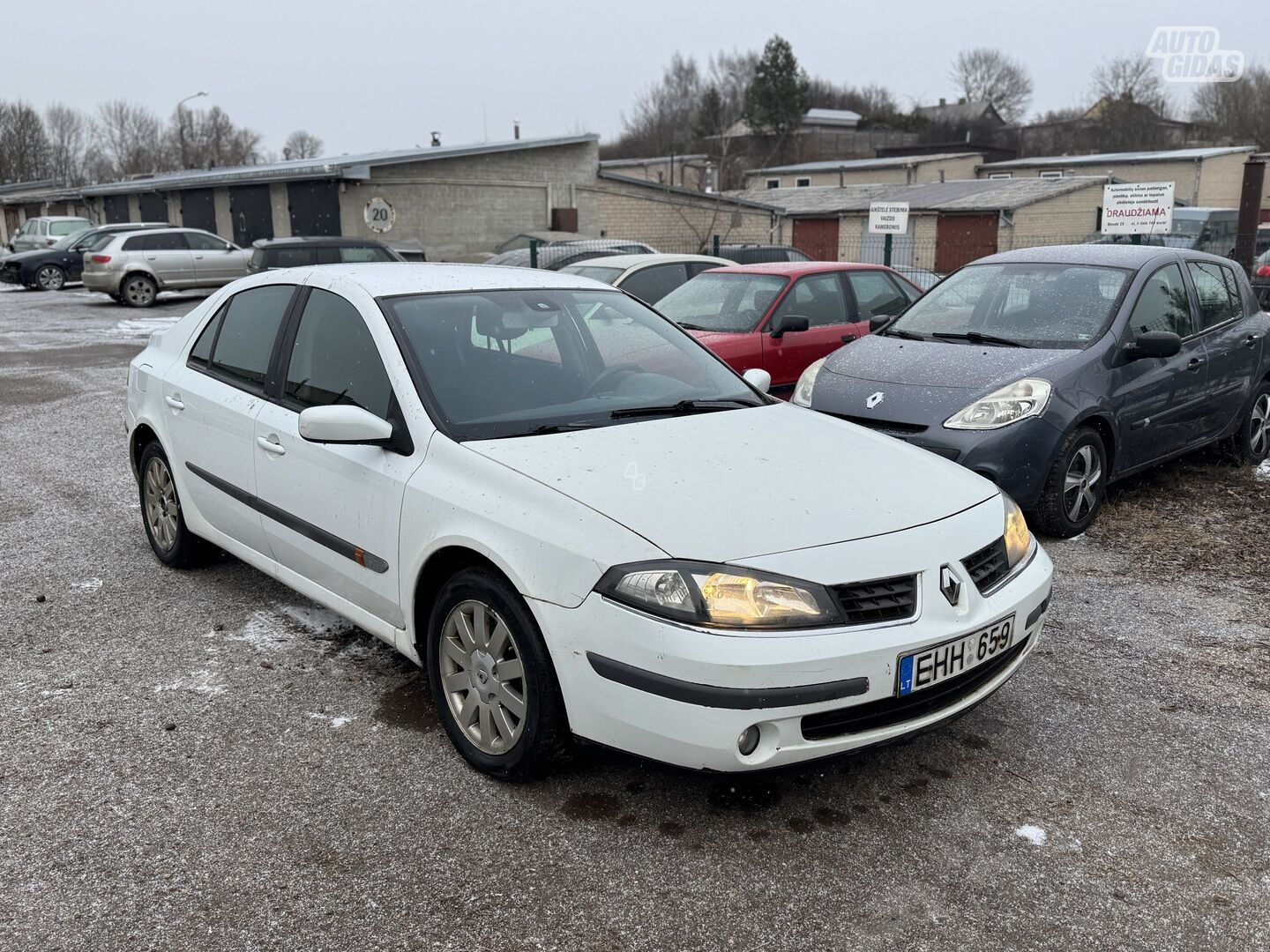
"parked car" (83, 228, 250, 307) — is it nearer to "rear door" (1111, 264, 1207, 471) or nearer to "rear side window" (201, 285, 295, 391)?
"rear side window" (201, 285, 295, 391)

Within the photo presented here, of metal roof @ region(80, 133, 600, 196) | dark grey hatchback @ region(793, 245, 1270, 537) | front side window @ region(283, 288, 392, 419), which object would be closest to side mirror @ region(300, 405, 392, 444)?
front side window @ region(283, 288, 392, 419)

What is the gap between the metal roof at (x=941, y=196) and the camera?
111ft

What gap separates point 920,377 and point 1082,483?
1084 millimetres

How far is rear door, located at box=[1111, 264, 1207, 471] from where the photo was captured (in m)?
6.10

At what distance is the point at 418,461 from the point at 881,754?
1.84 meters

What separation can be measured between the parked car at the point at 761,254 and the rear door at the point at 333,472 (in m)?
15.1

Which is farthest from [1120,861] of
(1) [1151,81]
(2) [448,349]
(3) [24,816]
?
(1) [1151,81]

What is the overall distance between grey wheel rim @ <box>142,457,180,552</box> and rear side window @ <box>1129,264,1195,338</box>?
5.45 meters

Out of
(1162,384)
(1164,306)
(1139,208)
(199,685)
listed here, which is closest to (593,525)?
(199,685)

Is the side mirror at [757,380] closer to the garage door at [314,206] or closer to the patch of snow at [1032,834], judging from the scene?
the patch of snow at [1032,834]

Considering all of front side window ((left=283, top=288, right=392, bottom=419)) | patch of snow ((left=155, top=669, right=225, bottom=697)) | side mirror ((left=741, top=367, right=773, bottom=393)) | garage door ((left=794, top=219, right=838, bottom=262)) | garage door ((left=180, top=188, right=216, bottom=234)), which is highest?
garage door ((left=180, top=188, right=216, bottom=234))

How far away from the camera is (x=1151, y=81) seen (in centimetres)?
5666

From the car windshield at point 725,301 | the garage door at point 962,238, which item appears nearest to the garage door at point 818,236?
the garage door at point 962,238

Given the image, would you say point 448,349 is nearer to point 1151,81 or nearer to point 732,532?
point 732,532
